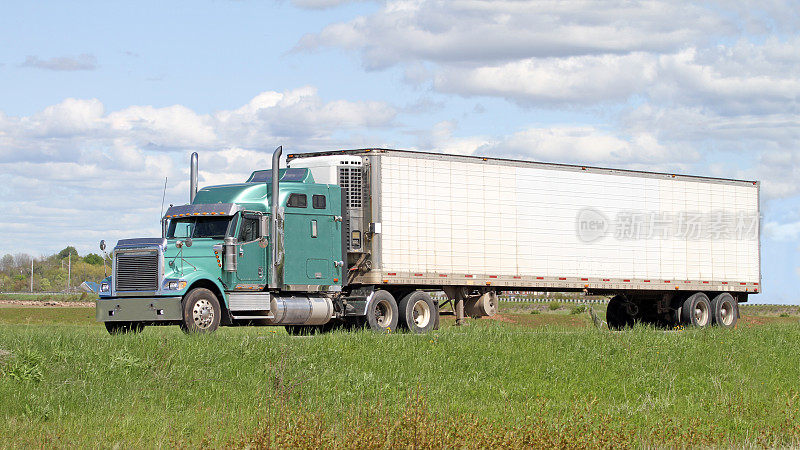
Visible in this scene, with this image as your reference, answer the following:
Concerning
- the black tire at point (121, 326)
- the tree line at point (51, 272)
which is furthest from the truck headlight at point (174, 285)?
the tree line at point (51, 272)

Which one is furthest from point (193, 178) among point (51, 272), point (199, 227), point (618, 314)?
point (51, 272)

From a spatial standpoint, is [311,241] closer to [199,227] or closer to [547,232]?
[199,227]

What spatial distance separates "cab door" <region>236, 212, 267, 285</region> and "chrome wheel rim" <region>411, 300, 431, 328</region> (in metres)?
4.65

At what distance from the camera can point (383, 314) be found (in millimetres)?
25875

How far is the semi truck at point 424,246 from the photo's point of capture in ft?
73.7

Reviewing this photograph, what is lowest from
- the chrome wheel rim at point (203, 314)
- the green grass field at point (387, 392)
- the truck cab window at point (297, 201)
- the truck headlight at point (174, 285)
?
the green grass field at point (387, 392)

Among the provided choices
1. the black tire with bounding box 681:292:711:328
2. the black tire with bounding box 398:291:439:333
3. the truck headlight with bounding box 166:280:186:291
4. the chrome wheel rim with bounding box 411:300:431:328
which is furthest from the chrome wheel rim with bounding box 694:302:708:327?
the truck headlight with bounding box 166:280:186:291

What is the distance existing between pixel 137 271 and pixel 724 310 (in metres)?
20.1

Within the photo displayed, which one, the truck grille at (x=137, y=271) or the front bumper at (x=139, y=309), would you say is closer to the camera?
the front bumper at (x=139, y=309)

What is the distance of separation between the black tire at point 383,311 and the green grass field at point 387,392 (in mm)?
3470

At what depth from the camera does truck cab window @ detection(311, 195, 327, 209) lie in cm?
2462

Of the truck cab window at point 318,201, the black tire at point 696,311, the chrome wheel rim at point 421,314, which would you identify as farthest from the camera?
the black tire at point 696,311

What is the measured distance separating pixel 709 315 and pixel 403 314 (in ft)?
39.8

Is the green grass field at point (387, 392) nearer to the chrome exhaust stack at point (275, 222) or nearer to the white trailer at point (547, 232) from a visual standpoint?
the chrome exhaust stack at point (275, 222)
